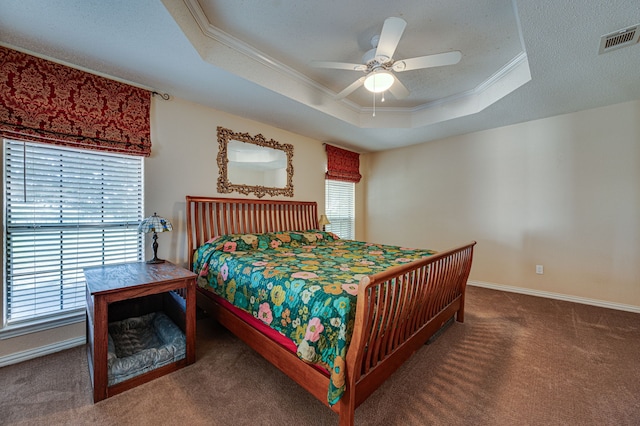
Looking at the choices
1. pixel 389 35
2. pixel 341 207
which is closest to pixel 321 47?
pixel 389 35

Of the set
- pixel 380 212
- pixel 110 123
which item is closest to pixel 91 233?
pixel 110 123

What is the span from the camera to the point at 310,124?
3729 millimetres

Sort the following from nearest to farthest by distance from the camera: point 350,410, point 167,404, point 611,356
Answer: point 350,410 → point 167,404 → point 611,356

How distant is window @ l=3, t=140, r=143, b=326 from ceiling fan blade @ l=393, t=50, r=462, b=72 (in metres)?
2.75

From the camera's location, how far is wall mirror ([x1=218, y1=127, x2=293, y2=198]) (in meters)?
3.33

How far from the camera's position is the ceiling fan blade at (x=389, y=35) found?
171cm

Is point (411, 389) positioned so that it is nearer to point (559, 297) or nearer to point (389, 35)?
point (389, 35)

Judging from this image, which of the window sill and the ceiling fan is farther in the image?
the window sill

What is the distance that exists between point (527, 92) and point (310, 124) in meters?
2.58

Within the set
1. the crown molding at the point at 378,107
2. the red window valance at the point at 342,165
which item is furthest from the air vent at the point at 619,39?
the red window valance at the point at 342,165

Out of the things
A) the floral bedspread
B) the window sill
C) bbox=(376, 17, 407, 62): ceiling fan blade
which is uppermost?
bbox=(376, 17, 407, 62): ceiling fan blade

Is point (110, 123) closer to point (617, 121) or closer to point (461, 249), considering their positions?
point (461, 249)

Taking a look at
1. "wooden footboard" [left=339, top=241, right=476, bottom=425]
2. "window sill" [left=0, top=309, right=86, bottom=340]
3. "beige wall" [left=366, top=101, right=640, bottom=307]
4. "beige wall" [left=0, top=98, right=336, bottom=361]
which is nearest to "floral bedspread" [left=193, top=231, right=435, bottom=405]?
"wooden footboard" [left=339, top=241, right=476, bottom=425]

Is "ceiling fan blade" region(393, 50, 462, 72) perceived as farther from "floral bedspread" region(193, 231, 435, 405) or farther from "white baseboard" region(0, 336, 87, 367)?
"white baseboard" region(0, 336, 87, 367)
